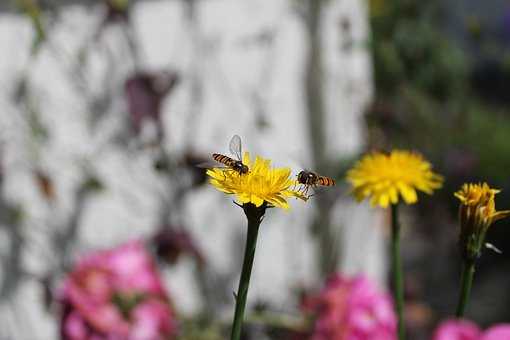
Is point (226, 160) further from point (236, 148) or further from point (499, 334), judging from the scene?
point (499, 334)

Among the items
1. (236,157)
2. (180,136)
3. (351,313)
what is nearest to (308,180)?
(236,157)

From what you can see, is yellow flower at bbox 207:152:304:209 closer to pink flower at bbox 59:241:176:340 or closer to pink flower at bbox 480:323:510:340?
pink flower at bbox 480:323:510:340

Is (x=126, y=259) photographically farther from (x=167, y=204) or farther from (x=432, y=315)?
(x=432, y=315)

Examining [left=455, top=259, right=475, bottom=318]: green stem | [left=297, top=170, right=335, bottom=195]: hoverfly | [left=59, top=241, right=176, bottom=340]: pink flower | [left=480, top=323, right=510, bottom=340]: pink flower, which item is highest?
[left=59, top=241, right=176, bottom=340]: pink flower

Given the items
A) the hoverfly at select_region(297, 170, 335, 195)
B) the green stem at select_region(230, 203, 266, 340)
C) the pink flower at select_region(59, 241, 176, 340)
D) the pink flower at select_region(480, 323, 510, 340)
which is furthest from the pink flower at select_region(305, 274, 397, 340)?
the green stem at select_region(230, 203, 266, 340)

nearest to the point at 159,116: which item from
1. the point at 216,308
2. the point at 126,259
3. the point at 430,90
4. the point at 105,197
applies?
the point at 105,197
